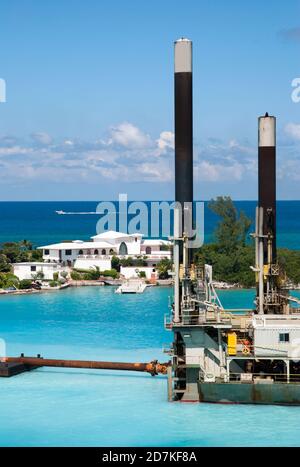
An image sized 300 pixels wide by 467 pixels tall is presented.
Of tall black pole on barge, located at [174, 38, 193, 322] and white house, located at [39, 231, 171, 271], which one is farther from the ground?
tall black pole on barge, located at [174, 38, 193, 322]

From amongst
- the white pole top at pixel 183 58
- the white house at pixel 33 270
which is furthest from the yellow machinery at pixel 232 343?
the white house at pixel 33 270

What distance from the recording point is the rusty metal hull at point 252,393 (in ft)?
103

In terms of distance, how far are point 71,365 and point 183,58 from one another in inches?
512

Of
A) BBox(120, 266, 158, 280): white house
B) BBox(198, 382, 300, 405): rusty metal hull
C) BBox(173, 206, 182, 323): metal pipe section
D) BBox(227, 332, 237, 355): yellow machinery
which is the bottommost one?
BBox(198, 382, 300, 405): rusty metal hull

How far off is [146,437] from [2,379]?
10.1 metres

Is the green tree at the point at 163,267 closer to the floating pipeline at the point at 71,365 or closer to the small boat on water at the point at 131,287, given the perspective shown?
the small boat on water at the point at 131,287

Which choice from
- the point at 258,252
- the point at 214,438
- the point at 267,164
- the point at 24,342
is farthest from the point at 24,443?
the point at 24,342

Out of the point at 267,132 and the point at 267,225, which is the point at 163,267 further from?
the point at 267,225

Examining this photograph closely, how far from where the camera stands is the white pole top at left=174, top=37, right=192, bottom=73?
115ft

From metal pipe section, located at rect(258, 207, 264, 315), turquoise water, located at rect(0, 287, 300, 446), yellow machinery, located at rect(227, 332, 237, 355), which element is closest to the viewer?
turquoise water, located at rect(0, 287, 300, 446)

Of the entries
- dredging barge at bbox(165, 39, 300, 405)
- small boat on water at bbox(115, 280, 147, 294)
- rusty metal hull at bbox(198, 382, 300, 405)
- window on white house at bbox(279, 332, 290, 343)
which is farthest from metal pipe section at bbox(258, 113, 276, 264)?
small boat on water at bbox(115, 280, 147, 294)

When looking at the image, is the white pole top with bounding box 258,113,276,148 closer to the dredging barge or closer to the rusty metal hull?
the dredging barge

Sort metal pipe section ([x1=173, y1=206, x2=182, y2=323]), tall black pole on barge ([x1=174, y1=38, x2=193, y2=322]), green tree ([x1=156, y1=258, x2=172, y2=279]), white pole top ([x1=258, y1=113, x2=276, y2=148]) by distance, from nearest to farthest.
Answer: metal pipe section ([x1=173, y1=206, x2=182, y2=323]) < tall black pole on barge ([x1=174, y1=38, x2=193, y2=322]) < white pole top ([x1=258, y1=113, x2=276, y2=148]) < green tree ([x1=156, y1=258, x2=172, y2=279])

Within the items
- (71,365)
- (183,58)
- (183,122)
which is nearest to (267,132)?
(183,122)
